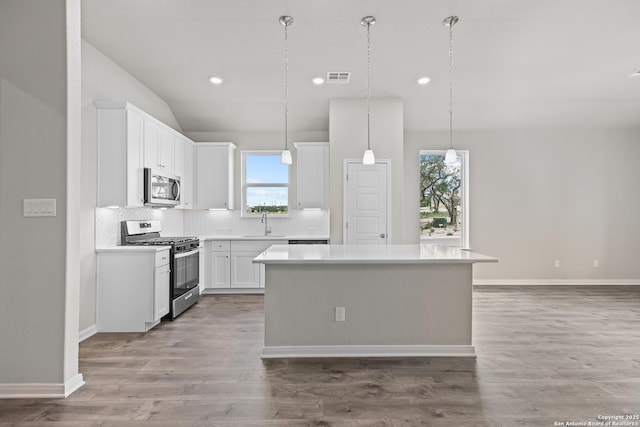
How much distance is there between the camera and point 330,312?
3182mm

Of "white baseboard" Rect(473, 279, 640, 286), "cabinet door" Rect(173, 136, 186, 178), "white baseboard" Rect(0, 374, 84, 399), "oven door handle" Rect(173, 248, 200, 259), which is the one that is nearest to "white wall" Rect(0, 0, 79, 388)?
"white baseboard" Rect(0, 374, 84, 399)

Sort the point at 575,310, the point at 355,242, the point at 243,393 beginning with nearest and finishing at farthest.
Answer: the point at 243,393, the point at 575,310, the point at 355,242

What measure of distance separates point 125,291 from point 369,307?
257 centimetres

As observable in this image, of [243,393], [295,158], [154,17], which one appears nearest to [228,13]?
[154,17]

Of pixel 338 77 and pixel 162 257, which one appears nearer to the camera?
pixel 162 257

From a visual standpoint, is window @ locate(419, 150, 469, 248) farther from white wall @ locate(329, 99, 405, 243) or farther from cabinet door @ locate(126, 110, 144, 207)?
cabinet door @ locate(126, 110, 144, 207)

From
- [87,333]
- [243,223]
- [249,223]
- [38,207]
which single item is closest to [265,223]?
[249,223]

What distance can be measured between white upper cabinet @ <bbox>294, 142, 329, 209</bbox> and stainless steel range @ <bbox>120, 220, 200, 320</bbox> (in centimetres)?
179

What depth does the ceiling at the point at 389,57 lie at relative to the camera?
3.47 metres

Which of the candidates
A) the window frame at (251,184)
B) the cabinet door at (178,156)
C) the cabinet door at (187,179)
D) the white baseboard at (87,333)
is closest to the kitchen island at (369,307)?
the white baseboard at (87,333)

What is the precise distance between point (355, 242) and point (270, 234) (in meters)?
1.64

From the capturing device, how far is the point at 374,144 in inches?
210

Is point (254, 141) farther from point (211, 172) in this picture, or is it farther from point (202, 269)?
point (202, 269)

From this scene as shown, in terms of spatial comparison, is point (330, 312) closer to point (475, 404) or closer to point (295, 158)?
point (475, 404)
